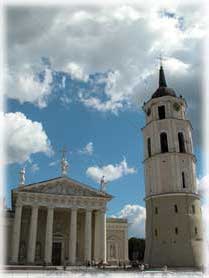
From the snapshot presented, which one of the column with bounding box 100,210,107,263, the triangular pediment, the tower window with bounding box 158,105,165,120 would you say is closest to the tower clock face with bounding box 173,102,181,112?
the tower window with bounding box 158,105,165,120

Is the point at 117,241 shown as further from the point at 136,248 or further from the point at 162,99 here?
the point at 136,248

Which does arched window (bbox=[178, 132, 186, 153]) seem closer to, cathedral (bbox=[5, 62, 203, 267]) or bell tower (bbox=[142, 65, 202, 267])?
bell tower (bbox=[142, 65, 202, 267])

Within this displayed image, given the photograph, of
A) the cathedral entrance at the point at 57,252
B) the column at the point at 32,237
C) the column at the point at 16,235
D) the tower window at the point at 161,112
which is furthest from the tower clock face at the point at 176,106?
the column at the point at 16,235

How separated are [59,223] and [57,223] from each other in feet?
0.83

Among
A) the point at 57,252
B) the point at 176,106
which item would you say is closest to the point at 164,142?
the point at 176,106

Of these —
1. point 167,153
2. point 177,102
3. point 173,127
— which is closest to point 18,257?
point 167,153

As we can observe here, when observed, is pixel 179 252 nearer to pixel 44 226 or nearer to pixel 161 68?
pixel 44 226

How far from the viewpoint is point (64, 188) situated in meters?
40.5

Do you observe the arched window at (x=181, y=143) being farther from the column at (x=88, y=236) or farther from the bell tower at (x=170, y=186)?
the column at (x=88, y=236)

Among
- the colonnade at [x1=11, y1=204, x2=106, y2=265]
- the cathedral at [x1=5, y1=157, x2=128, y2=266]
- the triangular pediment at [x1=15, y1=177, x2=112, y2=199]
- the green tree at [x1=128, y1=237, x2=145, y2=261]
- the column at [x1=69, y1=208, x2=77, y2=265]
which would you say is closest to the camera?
the colonnade at [x1=11, y1=204, x2=106, y2=265]

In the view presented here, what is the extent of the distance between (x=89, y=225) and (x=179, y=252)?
10.5 metres

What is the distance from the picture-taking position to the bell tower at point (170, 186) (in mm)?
38500

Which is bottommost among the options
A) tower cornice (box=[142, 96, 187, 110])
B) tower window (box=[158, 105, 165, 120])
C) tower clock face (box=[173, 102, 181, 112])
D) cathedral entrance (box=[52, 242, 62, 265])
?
cathedral entrance (box=[52, 242, 62, 265])

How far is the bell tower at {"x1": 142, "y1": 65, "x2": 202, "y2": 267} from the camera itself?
3850 cm
